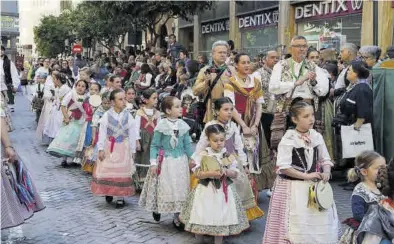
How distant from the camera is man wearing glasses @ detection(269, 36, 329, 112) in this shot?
748 cm

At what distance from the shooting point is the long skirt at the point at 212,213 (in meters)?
5.76

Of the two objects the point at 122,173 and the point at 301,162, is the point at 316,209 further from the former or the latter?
the point at 122,173

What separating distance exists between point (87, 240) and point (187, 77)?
815 cm

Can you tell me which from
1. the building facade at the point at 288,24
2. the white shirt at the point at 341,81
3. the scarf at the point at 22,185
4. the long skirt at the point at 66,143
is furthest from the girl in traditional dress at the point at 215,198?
the building facade at the point at 288,24

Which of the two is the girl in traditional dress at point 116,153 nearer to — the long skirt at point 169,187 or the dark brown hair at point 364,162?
the long skirt at point 169,187

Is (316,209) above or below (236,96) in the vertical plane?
below

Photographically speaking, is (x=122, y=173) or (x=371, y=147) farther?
(x=371, y=147)

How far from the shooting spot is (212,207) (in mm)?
5781

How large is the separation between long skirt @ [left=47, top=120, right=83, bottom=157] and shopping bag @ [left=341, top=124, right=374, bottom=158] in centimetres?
464

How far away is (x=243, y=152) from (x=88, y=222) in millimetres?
1979

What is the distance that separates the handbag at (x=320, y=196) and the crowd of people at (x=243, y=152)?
1 cm

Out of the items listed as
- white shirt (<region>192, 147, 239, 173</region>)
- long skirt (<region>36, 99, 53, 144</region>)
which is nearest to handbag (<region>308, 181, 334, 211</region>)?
white shirt (<region>192, 147, 239, 173</region>)

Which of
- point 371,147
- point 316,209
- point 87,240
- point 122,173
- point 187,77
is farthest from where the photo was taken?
point 187,77

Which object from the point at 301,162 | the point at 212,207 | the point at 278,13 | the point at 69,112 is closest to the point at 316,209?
the point at 301,162
